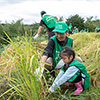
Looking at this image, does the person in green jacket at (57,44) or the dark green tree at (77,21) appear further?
the dark green tree at (77,21)

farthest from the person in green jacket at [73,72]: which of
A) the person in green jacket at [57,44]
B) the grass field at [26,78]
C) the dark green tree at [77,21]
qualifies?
the dark green tree at [77,21]

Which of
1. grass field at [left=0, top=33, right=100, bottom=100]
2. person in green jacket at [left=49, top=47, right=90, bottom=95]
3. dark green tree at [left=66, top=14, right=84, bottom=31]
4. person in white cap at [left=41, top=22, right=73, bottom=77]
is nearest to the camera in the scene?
grass field at [left=0, top=33, right=100, bottom=100]

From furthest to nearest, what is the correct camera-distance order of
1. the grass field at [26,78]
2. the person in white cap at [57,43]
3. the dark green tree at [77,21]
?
the dark green tree at [77,21], the person in white cap at [57,43], the grass field at [26,78]

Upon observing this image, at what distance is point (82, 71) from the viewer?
1.64m

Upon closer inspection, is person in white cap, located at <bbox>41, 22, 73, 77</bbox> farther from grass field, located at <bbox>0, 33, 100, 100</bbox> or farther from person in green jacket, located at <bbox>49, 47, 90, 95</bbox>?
person in green jacket, located at <bbox>49, 47, 90, 95</bbox>

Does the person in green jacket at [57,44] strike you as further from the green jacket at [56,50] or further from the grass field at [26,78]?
the grass field at [26,78]

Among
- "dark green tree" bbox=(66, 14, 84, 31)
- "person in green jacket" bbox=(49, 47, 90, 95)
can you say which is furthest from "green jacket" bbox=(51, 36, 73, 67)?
"dark green tree" bbox=(66, 14, 84, 31)

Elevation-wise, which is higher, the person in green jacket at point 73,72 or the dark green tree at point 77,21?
the dark green tree at point 77,21

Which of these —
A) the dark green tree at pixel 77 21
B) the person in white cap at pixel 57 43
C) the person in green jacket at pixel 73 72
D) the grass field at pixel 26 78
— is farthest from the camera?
the dark green tree at pixel 77 21

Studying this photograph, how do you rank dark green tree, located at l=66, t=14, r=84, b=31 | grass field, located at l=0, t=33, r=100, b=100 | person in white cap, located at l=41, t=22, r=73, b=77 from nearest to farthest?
1. grass field, located at l=0, t=33, r=100, b=100
2. person in white cap, located at l=41, t=22, r=73, b=77
3. dark green tree, located at l=66, t=14, r=84, b=31

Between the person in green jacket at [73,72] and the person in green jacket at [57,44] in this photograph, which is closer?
the person in green jacket at [73,72]

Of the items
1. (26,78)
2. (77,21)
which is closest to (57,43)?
(26,78)

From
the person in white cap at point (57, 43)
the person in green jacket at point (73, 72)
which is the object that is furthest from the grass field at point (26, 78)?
the person in white cap at point (57, 43)

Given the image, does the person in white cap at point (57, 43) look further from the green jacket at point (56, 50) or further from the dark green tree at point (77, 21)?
the dark green tree at point (77, 21)
